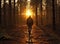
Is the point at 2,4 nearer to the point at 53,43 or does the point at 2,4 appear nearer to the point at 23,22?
the point at 23,22

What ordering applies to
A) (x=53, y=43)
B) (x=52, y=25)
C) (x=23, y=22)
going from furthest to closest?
1. (x=23, y=22)
2. (x=52, y=25)
3. (x=53, y=43)

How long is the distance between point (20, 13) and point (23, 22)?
115 centimetres

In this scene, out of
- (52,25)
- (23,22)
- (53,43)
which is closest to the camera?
(53,43)

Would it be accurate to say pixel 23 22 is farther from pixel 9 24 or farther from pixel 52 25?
pixel 52 25

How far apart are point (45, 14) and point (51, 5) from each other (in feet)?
5.80

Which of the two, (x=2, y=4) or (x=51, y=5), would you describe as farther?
(x=2, y=4)

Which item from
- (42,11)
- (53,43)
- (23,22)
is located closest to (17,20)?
(23,22)

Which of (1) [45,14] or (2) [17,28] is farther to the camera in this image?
(1) [45,14]

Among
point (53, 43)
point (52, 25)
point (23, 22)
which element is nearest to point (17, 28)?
point (23, 22)

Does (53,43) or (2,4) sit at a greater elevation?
(2,4)

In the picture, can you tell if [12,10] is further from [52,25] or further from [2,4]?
[52,25]

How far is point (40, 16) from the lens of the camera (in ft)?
84.3

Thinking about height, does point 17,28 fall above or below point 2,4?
below

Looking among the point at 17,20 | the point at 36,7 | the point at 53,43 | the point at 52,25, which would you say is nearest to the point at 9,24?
the point at 17,20
